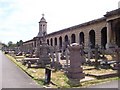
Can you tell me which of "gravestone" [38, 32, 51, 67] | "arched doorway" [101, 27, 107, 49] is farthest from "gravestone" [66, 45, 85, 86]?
"arched doorway" [101, 27, 107, 49]

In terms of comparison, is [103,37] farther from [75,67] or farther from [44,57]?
[75,67]

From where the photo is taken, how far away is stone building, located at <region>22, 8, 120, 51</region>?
32.5 m

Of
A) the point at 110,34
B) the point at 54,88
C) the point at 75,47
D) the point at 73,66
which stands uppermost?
the point at 110,34

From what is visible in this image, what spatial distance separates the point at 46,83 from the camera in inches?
418

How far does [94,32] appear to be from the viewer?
4203 centimetres

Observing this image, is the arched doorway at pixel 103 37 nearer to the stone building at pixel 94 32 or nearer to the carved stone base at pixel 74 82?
the stone building at pixel 94 32

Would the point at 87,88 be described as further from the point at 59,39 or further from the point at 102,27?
the point at 59,39

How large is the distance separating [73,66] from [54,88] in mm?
2261

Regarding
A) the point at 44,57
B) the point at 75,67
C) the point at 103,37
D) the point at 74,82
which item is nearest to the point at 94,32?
the point at 103,37

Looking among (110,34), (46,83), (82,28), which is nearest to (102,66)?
(46,83)

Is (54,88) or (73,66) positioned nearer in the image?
(54,88)

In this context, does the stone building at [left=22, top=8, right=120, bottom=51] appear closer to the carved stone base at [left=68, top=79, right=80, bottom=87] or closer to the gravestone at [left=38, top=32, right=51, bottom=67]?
the gravestone at [left=38, top=32, right=51, bottom=67]

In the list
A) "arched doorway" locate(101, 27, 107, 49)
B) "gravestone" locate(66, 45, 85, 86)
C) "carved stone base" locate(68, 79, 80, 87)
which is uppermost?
"arched doorway" locate(101, 27, 107, 49)

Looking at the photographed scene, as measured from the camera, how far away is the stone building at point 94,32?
32.5 metres
